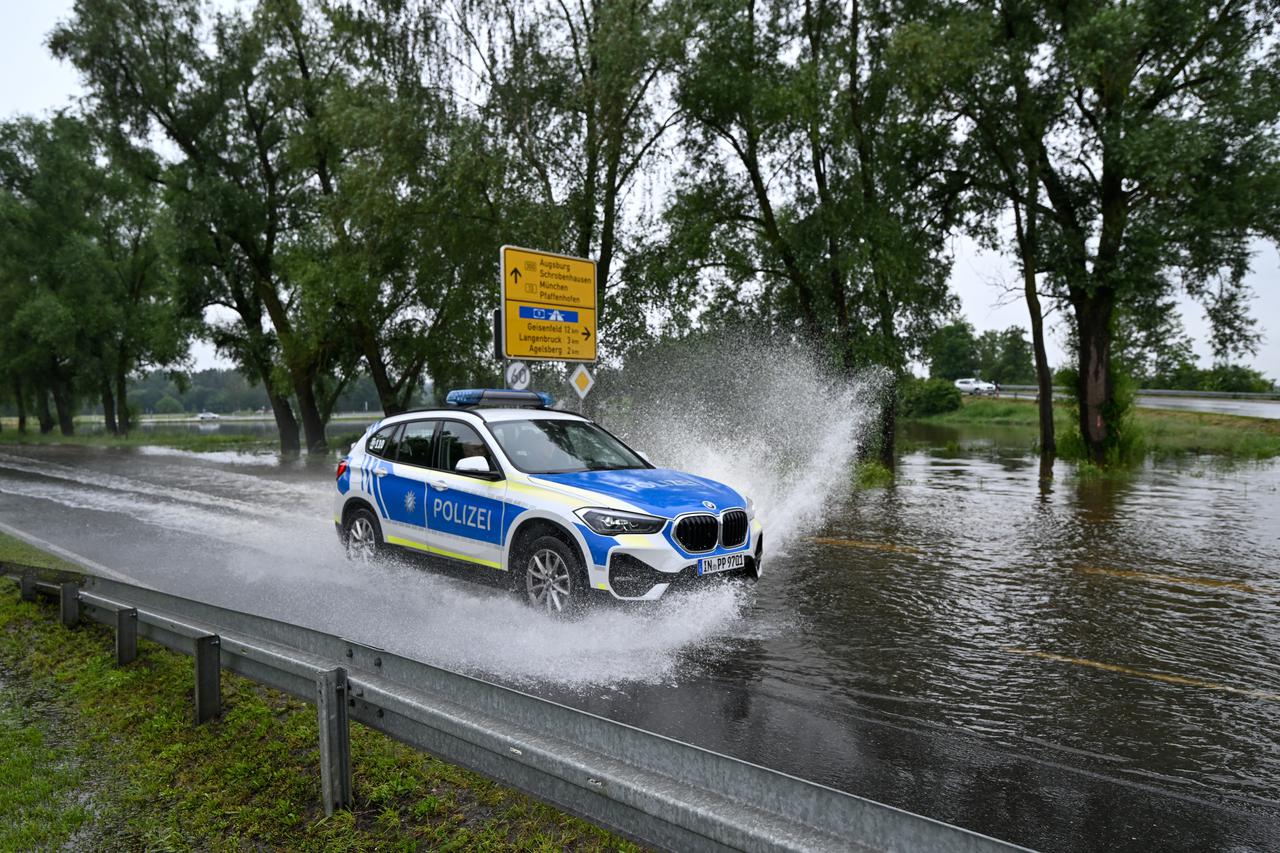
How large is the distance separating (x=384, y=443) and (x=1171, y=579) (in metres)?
8.00

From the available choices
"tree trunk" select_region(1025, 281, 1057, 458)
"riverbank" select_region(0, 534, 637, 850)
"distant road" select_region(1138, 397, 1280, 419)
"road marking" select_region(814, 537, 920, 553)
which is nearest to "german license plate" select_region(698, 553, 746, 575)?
"riverbank" select_region(0, 534, 637, 850)

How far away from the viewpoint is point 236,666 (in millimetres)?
4445

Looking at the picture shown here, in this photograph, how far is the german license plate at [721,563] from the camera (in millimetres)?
6543

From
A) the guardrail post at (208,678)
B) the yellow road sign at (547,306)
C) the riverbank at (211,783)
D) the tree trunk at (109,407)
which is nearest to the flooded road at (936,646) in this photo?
the riverbank at (211,783)

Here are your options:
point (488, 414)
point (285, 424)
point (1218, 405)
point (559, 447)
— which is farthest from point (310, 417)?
point (1218, 405)

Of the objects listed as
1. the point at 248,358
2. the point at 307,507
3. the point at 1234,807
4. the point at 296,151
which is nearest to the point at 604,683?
the point at 1234,807

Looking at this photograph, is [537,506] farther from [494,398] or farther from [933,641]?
[933,641]

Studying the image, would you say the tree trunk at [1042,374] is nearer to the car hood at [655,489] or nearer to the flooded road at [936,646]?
the flooded road at [936,646]

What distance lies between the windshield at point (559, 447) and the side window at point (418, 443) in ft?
2.52

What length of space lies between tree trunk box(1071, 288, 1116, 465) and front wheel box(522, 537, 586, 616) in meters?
17.4

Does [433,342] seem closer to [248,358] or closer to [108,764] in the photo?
[248,358]

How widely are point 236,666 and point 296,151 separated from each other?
26.0m

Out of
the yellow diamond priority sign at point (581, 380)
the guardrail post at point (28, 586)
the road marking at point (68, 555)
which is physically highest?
the yellow diamond priority sign at point (581, 380)

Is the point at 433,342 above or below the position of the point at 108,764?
above
